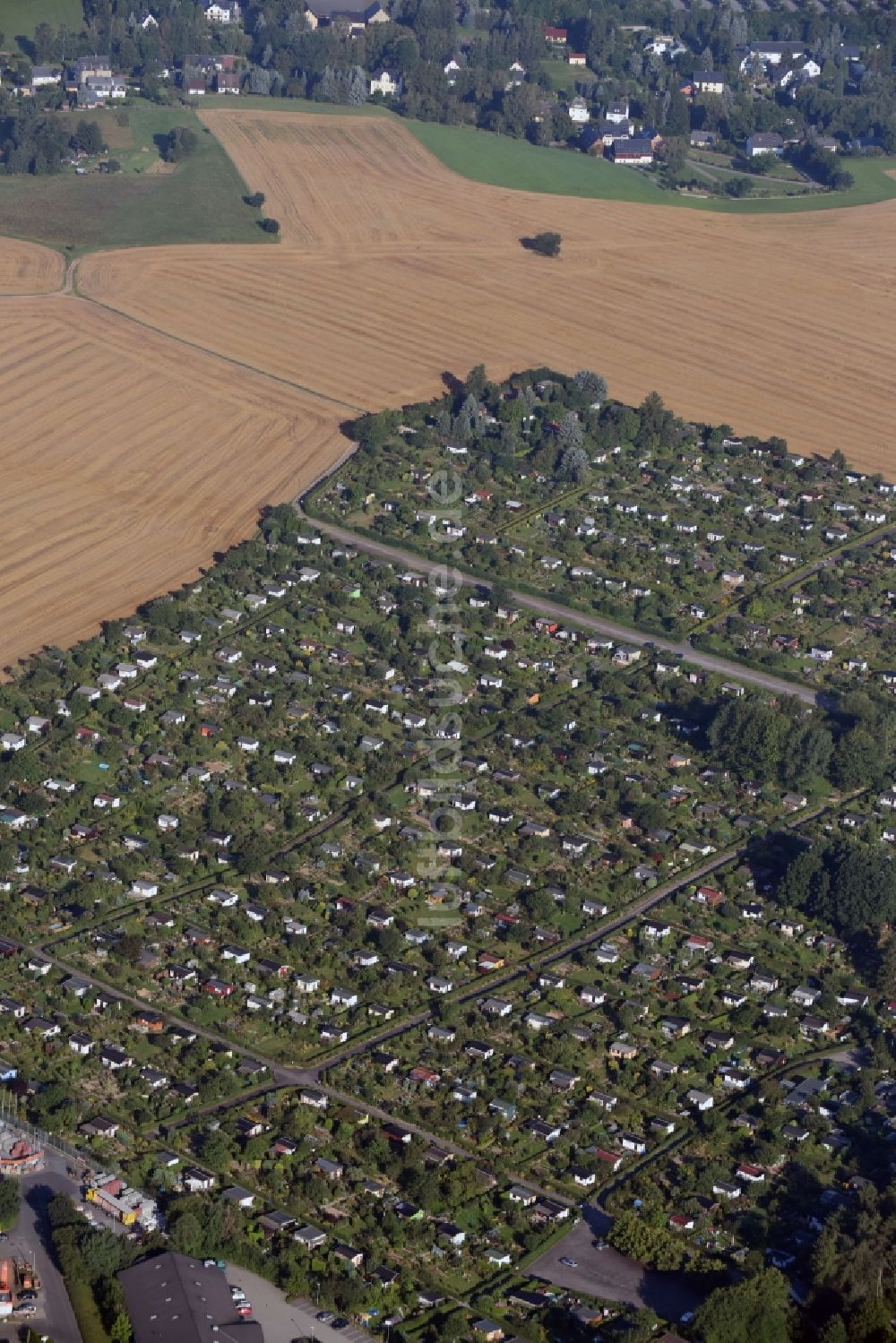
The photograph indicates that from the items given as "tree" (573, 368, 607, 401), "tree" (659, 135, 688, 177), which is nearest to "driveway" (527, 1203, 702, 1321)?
"tree" (573, 368, 607, 401)

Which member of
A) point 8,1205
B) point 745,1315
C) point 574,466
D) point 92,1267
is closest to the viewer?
point 745,1315

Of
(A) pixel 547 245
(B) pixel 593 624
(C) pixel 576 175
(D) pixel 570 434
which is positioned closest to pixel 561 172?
(C) pixel 576 175

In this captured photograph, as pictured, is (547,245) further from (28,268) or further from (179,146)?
(28,268)

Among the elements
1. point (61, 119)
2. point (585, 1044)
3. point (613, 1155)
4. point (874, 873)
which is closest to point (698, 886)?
point (874, 873)

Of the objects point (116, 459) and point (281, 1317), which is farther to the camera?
point (116, 459)

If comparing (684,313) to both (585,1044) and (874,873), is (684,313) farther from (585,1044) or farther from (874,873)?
(585,1044)

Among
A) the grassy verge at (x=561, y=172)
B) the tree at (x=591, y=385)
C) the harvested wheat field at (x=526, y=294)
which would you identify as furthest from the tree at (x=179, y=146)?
the tree at (x=591, y=385)

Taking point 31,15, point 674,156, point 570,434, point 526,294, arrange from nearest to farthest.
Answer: point 570,434, point 526,294, point 674,156, point 31,15

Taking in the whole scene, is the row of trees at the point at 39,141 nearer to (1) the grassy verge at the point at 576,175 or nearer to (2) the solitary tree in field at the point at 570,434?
(1) the grassy verge at the point at 576,175
